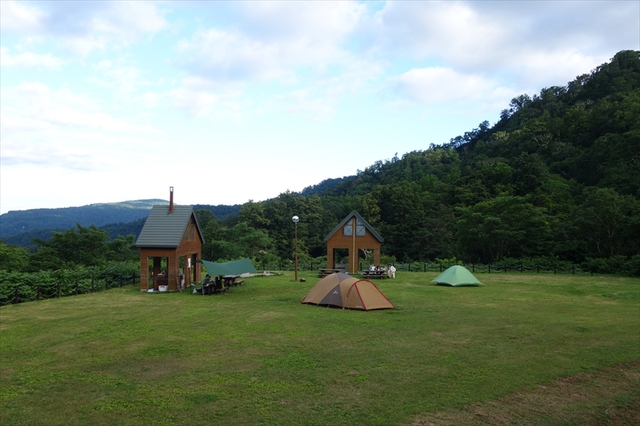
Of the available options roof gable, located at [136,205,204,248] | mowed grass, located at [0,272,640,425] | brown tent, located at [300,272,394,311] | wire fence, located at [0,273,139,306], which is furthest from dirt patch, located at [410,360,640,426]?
wire fence, located at [0,273,139,306]

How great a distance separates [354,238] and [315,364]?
22.5m

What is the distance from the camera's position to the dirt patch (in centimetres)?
704

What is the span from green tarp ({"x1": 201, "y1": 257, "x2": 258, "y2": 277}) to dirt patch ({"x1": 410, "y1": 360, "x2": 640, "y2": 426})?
1626cm

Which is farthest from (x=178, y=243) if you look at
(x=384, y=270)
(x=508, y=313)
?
(x=508, y=313)

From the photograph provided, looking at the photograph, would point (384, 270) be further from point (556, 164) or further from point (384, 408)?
point (556, 164)

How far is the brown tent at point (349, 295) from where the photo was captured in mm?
17314

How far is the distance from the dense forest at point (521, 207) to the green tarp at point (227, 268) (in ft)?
75.5

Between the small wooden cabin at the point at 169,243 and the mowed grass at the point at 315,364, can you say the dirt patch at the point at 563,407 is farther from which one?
the small wooden cabin at the point at 169,243

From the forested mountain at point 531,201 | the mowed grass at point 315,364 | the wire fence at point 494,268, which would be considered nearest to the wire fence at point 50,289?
the mowed grass at point 315,364

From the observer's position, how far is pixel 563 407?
7594 millimetres

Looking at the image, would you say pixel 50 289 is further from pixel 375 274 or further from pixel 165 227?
pixel 375 274

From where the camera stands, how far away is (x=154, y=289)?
2312cm

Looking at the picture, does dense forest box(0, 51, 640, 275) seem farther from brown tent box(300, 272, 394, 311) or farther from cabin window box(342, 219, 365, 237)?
A: brown tent box(300, 272, 394, 311)

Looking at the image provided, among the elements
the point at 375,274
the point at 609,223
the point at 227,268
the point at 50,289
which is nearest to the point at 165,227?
the point at 227,268
